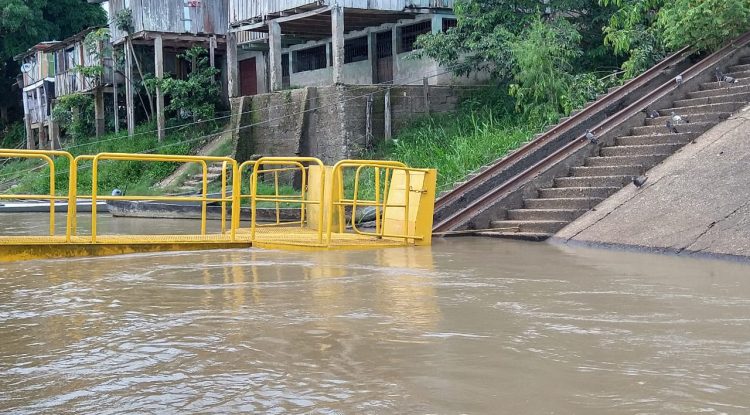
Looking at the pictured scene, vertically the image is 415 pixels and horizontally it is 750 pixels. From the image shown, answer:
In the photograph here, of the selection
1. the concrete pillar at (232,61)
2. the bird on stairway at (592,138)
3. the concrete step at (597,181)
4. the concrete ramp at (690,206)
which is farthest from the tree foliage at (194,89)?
the concrete ramp at (690,206)

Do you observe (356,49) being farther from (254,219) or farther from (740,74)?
(254,219)

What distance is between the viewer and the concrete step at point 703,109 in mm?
13202

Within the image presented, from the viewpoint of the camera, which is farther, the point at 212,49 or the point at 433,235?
the point at 212,49

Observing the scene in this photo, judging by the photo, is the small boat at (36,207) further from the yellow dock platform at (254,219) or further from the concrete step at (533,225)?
the concrete step at (533,225)

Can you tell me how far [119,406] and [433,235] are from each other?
28.5 ft

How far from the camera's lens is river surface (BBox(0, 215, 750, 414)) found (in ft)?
14.1

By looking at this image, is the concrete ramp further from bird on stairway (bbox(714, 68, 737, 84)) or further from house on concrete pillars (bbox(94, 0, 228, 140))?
house on concrete pillars (bbox(94, 0, 228, 140))

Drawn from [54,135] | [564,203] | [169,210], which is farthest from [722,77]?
[54,135]

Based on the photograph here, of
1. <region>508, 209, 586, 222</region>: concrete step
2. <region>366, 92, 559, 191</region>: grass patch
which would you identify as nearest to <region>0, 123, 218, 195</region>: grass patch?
<region>366, 92, 559, 191</region>: grass patch

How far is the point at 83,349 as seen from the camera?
5.37 metres

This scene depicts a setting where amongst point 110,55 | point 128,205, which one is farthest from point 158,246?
point 110,55

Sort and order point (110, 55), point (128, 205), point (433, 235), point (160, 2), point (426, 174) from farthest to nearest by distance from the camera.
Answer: point (110, 55) → point (160, 2) → point (128, 205) → point (433, 235) → point (426, 174)

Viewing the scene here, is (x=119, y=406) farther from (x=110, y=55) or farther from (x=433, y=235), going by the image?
(x=110, y=55)

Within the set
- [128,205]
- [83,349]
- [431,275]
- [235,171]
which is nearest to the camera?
[83,349]
